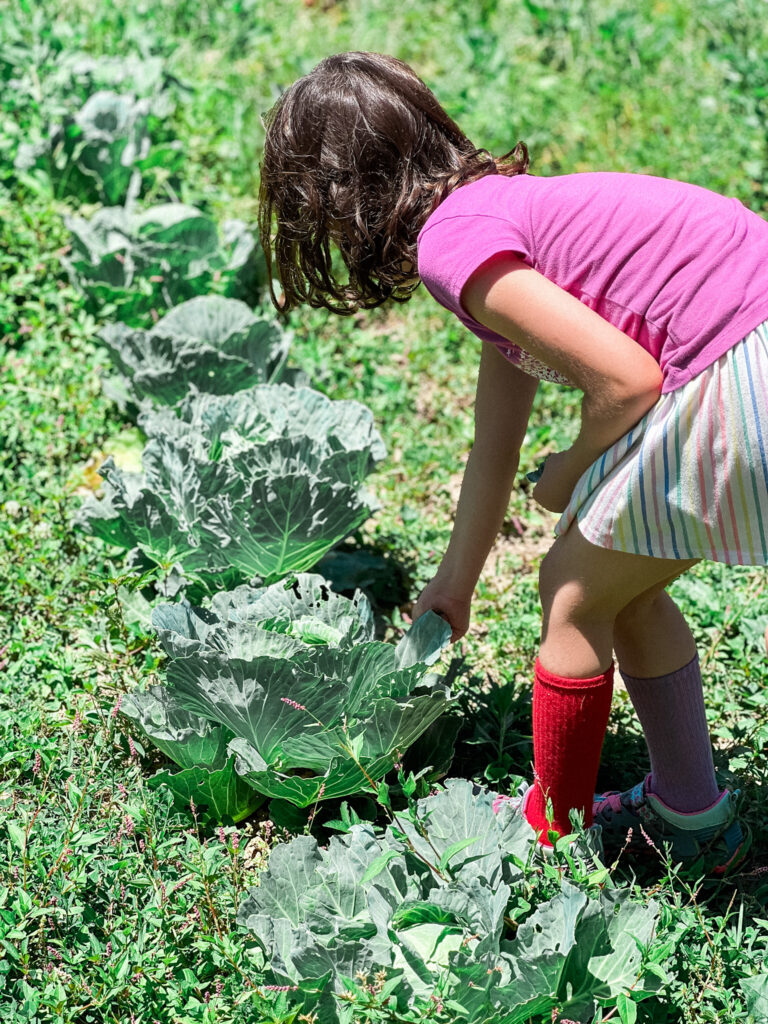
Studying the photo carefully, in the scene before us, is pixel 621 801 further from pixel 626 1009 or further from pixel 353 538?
pixel 353 538

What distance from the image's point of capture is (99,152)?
4.10m

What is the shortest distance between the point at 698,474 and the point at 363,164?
0.76 m

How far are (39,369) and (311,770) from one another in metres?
1.97

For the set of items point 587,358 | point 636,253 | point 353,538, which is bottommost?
point 353,538

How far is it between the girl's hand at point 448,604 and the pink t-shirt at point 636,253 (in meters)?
0.64

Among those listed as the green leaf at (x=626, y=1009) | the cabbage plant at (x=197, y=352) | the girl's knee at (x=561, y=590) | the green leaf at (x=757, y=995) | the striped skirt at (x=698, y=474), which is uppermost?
the striped skirt at (x=698, y=474)

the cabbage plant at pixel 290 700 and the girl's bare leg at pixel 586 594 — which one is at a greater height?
the girl's bare leg at pixel 586 594

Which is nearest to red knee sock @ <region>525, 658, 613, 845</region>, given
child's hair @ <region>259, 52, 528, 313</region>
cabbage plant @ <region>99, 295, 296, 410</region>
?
child's hair @ <region>259, 52, 528, 313</region>

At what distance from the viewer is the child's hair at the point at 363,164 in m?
1.79

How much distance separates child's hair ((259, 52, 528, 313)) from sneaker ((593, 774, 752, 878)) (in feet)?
3.58

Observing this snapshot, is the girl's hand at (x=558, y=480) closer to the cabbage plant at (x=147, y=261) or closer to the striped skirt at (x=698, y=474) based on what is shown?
the striped skirt at (x=698, y=474)

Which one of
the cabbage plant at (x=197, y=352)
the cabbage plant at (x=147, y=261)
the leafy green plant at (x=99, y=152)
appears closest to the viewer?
the cabbage plant at (x=197, y=352)

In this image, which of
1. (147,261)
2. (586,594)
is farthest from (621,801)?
(147,261)

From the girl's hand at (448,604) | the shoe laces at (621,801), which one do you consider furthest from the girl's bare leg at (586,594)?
the shoe laces at (621,801)
